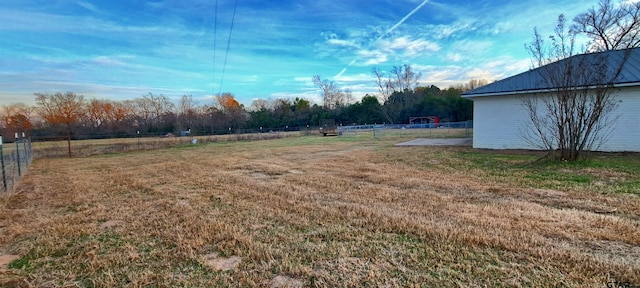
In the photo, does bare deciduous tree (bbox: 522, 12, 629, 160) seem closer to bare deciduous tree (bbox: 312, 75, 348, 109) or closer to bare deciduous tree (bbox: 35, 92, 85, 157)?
bare deciduous tree (bbox: 35, 92, 85, 157)

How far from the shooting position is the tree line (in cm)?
3931

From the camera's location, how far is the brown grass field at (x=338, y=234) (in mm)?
2279

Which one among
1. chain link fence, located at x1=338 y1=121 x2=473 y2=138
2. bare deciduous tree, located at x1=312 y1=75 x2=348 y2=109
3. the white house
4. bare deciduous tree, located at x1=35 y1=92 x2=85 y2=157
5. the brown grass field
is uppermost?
bare deciduous tree, located at x1=312 y1=75 x2=348 y2=109

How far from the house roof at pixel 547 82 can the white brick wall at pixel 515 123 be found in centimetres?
34

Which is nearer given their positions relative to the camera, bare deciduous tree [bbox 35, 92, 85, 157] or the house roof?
the house roof

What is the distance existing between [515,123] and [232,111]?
161ft

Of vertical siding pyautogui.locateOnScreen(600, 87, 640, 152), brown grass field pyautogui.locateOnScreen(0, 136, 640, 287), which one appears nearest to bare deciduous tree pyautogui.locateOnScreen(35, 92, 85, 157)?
brown grass field pyautogui.locateOnScreen(0, 136, 640, 287)

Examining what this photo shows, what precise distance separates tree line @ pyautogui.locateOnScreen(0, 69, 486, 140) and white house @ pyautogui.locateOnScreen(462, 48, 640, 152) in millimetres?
30249

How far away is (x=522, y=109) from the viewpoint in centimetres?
1067

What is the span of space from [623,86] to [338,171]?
902 centimetres

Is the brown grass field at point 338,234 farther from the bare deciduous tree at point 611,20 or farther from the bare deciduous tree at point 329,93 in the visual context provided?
the bare deciduous tree at point 329,93

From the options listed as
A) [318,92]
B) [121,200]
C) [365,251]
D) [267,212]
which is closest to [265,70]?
[121,200]

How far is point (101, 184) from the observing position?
699 centimetres

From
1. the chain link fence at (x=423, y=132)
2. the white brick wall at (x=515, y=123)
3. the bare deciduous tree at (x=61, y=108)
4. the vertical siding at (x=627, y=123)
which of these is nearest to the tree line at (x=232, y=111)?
the bare deciduous tree at (x=61, y=108)
